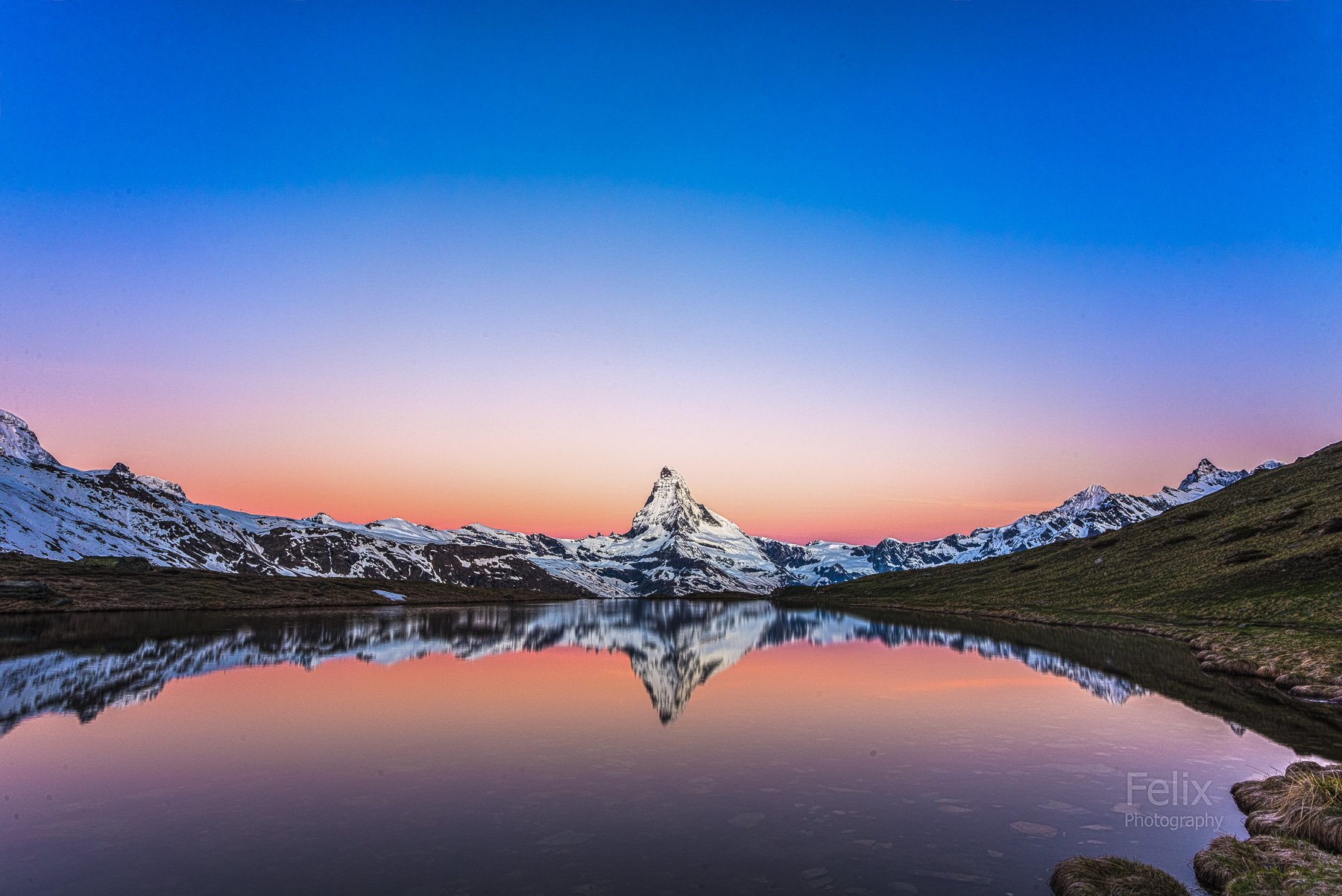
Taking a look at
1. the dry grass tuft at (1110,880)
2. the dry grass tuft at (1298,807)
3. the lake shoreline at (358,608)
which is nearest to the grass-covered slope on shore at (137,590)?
the lake shoreline at (358,608)

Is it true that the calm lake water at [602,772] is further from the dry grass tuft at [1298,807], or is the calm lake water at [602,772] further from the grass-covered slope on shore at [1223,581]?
the grass-covered slope on shore at [1223,581]

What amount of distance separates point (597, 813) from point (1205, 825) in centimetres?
1603

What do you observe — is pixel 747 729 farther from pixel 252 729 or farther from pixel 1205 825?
pixel 252 729

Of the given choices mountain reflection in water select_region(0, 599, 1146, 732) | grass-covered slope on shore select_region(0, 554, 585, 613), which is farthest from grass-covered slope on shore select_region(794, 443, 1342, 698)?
grass-covered slope on shore select_region(0, 554, 585, 613)

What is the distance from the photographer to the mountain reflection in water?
3791 centimetres

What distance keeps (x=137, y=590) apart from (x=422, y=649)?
107 metres

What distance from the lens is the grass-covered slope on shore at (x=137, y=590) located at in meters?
108

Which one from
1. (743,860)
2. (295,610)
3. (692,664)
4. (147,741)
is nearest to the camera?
(743,860)

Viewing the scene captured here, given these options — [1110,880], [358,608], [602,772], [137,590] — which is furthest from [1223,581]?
[137,590]

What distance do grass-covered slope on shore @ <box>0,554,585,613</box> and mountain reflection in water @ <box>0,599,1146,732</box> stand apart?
31.4m

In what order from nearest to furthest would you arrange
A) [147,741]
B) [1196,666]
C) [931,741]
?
[147,741], [931,741], [1196,666]

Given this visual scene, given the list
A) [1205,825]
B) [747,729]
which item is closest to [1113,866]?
[1205,825]

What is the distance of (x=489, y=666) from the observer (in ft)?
178

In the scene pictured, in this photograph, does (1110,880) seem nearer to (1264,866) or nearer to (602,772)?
(1264,866)
